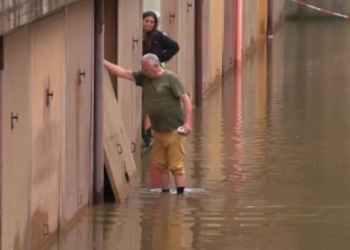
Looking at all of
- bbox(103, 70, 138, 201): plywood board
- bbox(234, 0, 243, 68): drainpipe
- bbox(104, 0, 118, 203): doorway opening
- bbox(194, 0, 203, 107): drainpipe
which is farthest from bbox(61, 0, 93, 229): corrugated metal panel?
bbox(234, 0, 243, 68): drainpipe

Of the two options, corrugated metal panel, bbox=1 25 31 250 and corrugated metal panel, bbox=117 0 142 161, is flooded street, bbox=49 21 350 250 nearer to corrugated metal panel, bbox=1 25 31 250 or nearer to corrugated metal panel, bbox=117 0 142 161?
corrugated metal panel, bbox=117 0 142 161

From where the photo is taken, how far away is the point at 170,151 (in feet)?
44.1

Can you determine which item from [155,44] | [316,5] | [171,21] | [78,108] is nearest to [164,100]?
[78,108]

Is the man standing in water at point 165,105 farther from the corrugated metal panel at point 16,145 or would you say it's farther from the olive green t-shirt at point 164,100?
the corrugated metal panel at point 16,145

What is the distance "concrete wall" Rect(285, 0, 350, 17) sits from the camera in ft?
128

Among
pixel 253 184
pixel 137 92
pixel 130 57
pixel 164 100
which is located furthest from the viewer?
pixel 137 92

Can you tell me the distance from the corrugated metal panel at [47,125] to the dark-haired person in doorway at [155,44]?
469 cm

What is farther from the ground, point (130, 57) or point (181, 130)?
point (130, 57)

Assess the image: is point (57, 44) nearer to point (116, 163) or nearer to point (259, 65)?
point (116, 163)

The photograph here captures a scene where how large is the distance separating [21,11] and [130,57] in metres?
6.10

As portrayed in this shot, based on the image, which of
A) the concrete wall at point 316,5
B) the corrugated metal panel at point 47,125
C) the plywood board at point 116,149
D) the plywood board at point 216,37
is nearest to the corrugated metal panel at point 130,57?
the plywood board at point 116,149

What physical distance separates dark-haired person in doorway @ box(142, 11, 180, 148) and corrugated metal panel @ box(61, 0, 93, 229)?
315 centimetres

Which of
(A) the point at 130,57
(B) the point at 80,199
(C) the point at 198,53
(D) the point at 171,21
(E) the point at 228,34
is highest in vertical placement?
(E) the point at 228,34

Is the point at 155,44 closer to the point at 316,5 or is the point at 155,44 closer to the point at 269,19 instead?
the point at 269,19
